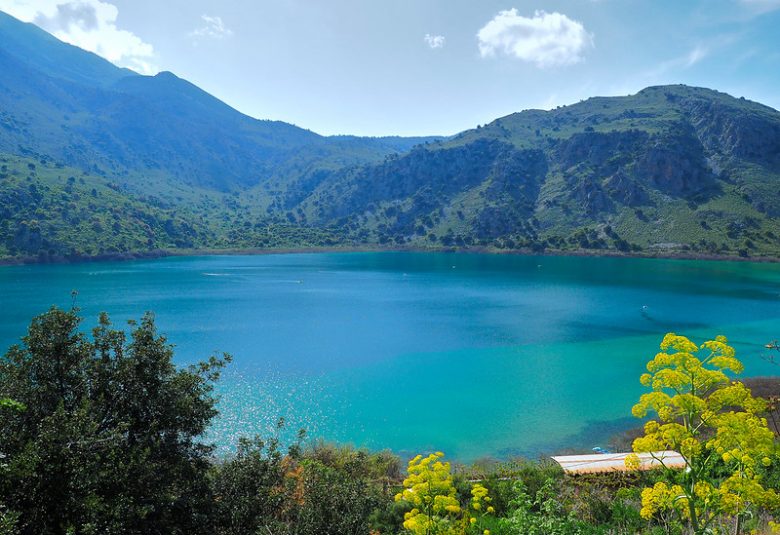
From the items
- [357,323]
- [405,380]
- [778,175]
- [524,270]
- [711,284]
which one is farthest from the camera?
[778,175]

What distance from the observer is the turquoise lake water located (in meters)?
32.0

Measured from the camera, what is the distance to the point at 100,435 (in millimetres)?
9883

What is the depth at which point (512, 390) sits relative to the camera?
3809 cm

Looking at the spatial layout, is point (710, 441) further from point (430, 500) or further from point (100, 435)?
point (100, 435)

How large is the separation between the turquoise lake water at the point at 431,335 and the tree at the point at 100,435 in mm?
18582

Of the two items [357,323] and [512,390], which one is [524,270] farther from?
[512,390]

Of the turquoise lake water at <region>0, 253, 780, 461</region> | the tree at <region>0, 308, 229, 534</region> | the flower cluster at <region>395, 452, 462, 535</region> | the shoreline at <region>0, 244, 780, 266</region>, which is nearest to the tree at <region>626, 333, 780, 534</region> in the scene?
the flower cluster at <region>395, 452, 462, 535</region>

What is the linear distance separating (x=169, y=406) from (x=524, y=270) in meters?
120

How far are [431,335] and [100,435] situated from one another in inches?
1928

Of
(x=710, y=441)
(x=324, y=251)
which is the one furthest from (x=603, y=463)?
(x=324, y=251)

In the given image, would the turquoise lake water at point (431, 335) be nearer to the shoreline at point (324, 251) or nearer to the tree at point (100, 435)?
the shoreline at point (324, 251)

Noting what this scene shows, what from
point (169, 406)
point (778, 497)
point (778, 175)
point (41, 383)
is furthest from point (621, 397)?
point (778, 175)

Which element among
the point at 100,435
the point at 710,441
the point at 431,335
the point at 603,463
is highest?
the point at 710,441

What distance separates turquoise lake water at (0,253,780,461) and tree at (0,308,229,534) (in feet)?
61.0
